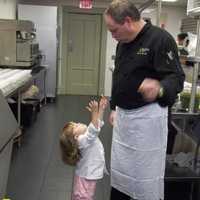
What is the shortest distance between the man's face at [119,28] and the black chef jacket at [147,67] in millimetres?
70

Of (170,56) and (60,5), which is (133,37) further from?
(60,5)

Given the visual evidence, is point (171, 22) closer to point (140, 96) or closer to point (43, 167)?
point (43, 167)

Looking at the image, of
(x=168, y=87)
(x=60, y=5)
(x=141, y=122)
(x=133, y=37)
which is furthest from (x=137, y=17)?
(x=60, y=5)

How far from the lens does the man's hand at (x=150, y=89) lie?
5.79 ft

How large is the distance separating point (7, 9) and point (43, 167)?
146 inches

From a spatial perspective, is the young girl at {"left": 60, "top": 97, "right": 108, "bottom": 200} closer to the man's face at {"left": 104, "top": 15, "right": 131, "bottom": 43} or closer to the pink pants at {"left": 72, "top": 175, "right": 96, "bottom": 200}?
the pink pants at {"left": 72, "top": 175, "right": 96, "bottom": 200}

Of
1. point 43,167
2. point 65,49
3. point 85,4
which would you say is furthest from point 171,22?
point 43,167

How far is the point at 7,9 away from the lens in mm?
6195

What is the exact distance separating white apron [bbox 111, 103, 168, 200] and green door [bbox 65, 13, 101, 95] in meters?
5.97

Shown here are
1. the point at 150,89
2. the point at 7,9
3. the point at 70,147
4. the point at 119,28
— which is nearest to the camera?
the point at 150,89

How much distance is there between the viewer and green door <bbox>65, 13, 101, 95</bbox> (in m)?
7.86

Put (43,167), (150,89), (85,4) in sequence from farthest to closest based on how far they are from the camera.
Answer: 1. (85,4)
2. (43,167)
3. (150,89)

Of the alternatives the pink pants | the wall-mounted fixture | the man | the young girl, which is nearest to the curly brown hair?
the young girl

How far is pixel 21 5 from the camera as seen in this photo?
6746 millimetres
